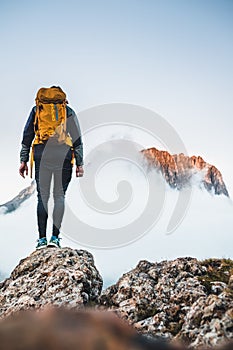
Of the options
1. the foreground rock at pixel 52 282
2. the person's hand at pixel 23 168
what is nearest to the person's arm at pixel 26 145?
the person's hand at pixel 23 168

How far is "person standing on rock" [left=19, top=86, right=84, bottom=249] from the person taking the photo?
33.3ft

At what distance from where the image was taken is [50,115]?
10172 millimetres

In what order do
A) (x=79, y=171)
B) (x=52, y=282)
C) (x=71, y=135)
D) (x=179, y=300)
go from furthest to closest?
(x=79, y=171) < (x=71, y=135) < (x=52, y=282) < (x=179, y=300)

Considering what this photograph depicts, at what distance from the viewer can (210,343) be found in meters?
5.02

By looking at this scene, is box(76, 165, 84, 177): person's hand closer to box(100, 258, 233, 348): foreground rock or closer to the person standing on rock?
the person standing on rock

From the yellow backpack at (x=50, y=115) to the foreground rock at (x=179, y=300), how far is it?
3.87m

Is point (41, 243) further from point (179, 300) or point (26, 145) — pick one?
point (179, 300)

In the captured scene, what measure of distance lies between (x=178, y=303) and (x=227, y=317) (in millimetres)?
1892

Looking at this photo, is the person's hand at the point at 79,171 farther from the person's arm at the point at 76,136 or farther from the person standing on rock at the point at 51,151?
the person standing on rock at the point at 51,151

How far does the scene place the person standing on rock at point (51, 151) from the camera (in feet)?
33.3

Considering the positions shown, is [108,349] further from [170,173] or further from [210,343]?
[170,173]

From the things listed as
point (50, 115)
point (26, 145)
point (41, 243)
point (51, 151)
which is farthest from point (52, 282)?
point (50, 115)

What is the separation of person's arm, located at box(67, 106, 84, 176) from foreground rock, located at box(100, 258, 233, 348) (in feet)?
10.6

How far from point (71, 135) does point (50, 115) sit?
0.88 metres
